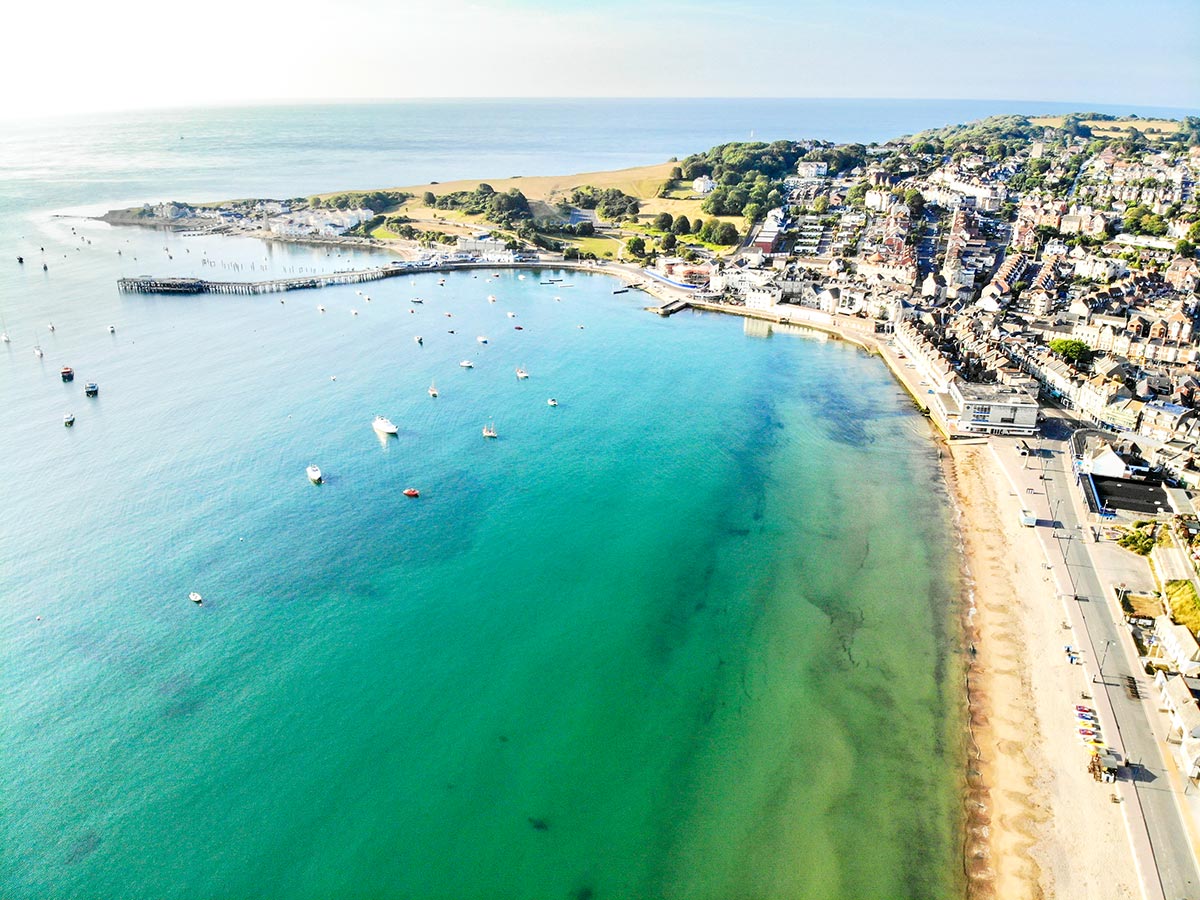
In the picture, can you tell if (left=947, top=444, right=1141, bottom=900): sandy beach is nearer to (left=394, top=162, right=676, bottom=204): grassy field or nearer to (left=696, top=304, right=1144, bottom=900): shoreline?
(left=696, top=304, right=1144, bottom=900): shoreline

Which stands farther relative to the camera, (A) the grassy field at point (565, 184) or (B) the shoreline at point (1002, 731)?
(A) the grassy field at point (565, 184)

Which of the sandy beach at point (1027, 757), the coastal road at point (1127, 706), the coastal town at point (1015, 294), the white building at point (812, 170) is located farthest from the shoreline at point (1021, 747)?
the white building at point (812, 170)

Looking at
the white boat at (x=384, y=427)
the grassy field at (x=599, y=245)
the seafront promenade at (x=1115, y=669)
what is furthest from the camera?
the grassy field at (x=599, y=245)

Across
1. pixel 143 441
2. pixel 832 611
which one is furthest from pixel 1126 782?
pixel 143 441

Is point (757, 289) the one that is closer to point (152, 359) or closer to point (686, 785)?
point (152, 359)

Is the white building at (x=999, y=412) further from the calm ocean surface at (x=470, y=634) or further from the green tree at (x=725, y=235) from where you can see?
the green tree at (x=725, y=235)

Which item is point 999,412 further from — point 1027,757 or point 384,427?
point 384,427

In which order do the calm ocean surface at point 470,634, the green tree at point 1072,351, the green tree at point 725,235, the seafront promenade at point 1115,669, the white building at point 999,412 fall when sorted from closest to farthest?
1. the seafront promenade at point 1115,669
2. the calm ocean surface at point 470,634
3. the white building at point 999,412
4. the green tree at point 1072,351
5. the green tree at point 725,235
